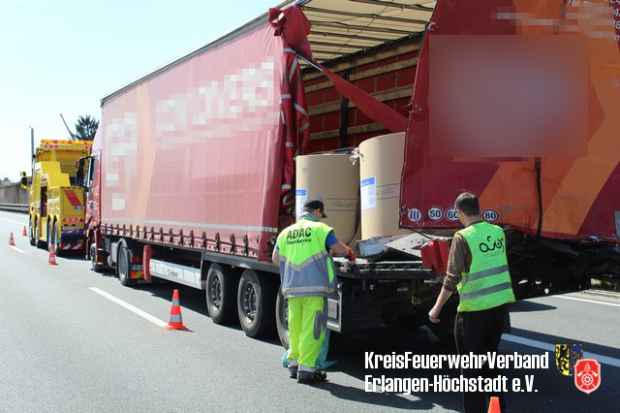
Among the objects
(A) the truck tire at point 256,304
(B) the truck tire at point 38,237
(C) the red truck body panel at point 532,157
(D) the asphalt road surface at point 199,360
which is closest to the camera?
(C) the red truck body panel at point 532,157

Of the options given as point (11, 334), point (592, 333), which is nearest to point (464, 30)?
point (592, 333)

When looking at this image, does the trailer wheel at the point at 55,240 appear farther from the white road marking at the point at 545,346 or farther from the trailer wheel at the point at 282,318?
the white road marking at the point at 545,346

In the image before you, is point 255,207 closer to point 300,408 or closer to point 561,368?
point 300,408

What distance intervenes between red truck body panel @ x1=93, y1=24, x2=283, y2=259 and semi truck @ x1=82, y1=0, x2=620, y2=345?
1.1 inches

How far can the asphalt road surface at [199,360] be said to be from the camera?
18.5 ft

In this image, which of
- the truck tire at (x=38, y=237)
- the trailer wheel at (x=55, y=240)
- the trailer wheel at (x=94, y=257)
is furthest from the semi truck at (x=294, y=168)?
the truck tire at (x=38, y=237)

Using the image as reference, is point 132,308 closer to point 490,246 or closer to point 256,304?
point 256,304

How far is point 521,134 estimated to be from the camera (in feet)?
17.9

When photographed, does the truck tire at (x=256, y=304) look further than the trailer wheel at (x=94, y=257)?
No

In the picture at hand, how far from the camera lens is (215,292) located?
9.21 m

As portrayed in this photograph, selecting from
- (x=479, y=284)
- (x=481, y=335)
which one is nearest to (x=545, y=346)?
(x=481, y=335)

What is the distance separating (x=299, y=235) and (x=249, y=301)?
95.1 inches

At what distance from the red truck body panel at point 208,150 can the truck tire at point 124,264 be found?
1.68 ft

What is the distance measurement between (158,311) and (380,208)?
5.40 metres
